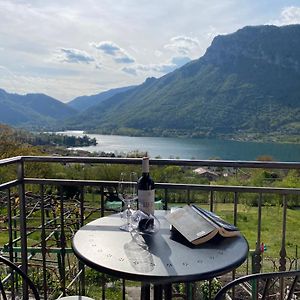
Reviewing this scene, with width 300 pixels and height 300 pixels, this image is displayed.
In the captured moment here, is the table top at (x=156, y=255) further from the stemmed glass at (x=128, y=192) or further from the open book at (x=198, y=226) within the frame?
the stemmed glass at (x=128, y=192)

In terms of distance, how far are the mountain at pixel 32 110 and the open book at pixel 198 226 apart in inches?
4858

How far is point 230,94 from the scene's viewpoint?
82.9 m

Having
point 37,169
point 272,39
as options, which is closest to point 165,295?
point 37,169

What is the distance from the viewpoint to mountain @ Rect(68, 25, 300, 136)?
Result: 74.1 metres

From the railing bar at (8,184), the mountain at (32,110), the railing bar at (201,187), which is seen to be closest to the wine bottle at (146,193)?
the railing bar at (201,187)

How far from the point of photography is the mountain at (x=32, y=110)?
417 ft

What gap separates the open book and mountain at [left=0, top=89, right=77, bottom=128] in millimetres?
Answer: 123386

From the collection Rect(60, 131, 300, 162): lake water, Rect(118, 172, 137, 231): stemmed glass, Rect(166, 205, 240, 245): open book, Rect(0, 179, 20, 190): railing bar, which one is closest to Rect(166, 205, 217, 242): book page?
Rect(166, 205, 240, 245): open book

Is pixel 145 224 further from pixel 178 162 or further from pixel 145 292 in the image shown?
pixel 178 162

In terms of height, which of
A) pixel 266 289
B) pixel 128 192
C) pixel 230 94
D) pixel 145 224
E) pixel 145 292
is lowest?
pixel 145 292

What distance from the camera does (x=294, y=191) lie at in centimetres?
235

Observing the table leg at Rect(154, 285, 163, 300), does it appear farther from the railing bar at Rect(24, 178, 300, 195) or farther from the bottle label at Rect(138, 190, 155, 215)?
the railing bar at Rect(24, 178, 300, 195)

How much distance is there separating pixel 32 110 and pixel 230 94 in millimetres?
99355

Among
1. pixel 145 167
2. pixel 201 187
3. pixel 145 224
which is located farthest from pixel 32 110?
pixel 145 224
